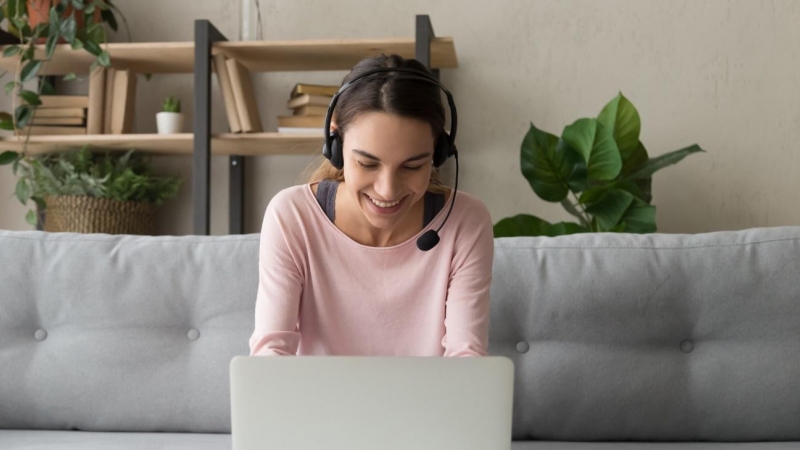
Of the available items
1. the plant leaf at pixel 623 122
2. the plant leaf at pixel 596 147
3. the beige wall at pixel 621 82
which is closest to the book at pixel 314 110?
the beige wall at pixel 621 82

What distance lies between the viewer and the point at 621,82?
2.92 m

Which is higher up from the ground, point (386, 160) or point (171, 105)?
point (171, 105)

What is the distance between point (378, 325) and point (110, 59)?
6.04 ft

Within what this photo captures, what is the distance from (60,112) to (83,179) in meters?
0.27

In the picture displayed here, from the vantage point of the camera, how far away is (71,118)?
2.81 meters

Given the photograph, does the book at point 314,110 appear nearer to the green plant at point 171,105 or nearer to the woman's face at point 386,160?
the green plant at point 171,105

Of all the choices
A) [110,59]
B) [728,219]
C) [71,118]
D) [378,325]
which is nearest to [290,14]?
[110,59]

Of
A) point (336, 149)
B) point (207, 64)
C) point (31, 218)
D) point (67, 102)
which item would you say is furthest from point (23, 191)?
point (336, 149)

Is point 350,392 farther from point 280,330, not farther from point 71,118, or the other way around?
point 71,118

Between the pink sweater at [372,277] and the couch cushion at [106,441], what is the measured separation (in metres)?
0.30

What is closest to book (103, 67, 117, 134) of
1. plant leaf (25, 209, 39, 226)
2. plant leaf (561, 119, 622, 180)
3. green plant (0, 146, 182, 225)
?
green plant (0, 146, 182, 225)

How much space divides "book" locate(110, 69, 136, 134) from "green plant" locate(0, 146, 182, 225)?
10 centimetres

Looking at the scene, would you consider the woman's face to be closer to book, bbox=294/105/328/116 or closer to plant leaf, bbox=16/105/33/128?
book, bbox=294/105/328/116

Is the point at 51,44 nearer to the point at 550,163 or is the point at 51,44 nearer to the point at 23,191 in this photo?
the point at 23,191
